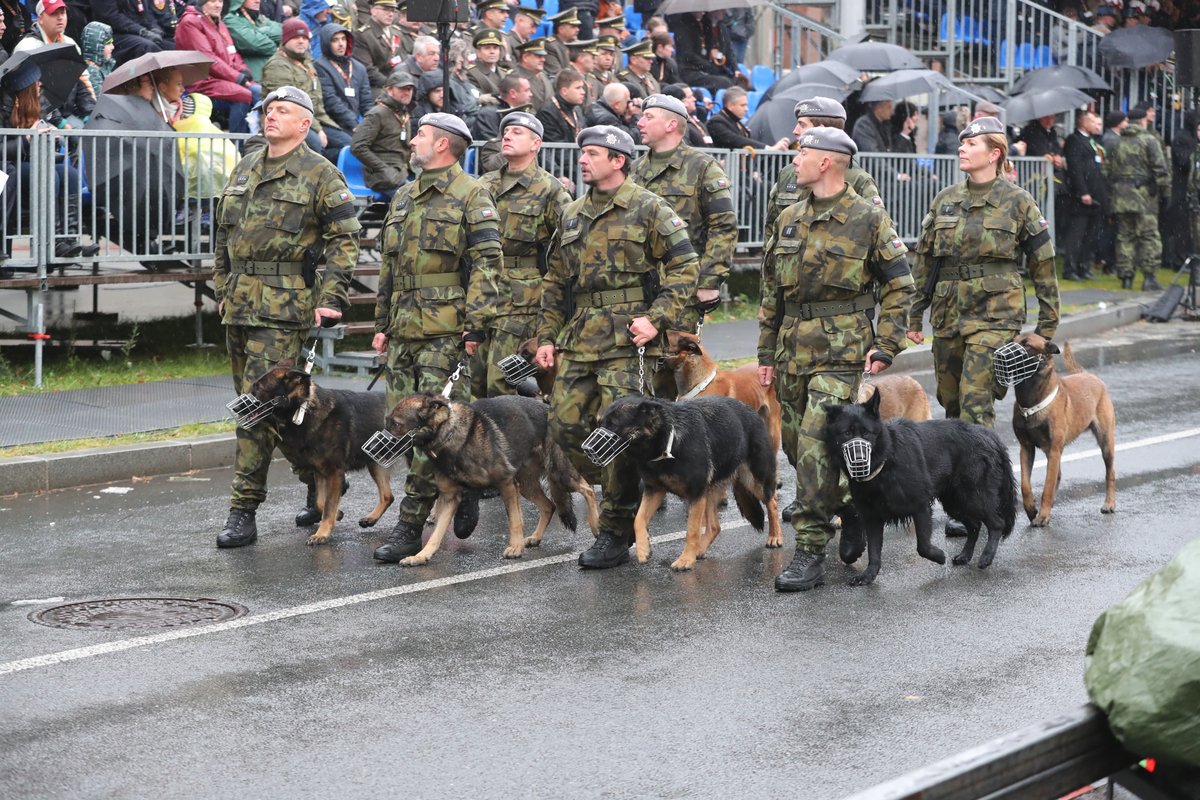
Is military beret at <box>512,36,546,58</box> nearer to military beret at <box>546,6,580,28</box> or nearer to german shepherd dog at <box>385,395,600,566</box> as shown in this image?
military beret at <box>546,6,580,28</box>

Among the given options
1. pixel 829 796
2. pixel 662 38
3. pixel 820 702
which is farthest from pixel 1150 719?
pixel 662 38

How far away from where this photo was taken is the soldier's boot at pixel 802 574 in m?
8.17

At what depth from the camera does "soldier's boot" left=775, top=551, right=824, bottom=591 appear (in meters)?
8.17

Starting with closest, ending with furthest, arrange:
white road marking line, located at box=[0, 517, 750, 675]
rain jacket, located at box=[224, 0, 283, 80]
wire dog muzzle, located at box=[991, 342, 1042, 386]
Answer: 1. white road marking line, located at box=[0, 517, 750, 675]
2. wire dog muzzle, located at box=[991, 342, 1042, 386]
3. rain jacket, located at box=[224, 0, 283, 80]

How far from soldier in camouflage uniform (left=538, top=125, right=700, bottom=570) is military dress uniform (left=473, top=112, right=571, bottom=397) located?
1560 millimetres

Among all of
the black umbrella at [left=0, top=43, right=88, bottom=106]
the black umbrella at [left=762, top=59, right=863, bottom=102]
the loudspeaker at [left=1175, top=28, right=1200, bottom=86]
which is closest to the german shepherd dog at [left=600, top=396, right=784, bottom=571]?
the black umbrella at [left=0, top=43, right=88, bottom=106]

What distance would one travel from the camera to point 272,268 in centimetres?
930

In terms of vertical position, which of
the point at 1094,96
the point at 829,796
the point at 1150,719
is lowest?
the point at 829,796

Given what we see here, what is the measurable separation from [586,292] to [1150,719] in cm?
544

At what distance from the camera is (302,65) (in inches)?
608

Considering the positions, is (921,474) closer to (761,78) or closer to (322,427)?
(322,427)

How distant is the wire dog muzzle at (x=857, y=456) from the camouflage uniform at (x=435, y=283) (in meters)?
2.19

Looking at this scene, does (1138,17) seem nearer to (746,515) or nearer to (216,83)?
(216,83)

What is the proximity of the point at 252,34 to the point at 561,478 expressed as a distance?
9081 mm
